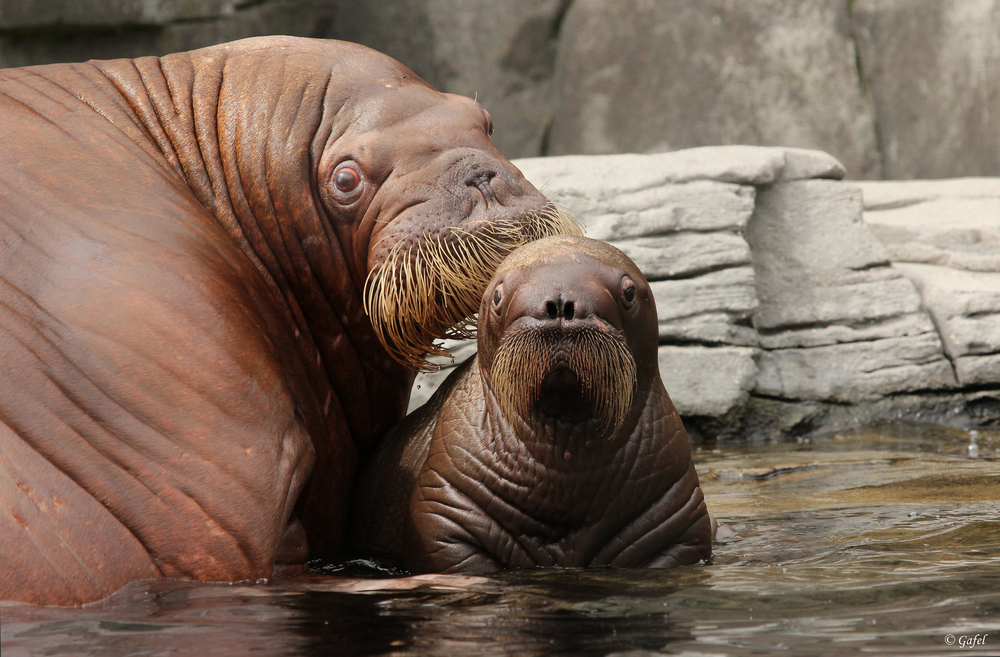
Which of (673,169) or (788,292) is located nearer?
(673,169)

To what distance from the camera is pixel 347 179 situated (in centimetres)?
407

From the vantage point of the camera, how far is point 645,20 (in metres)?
12.9

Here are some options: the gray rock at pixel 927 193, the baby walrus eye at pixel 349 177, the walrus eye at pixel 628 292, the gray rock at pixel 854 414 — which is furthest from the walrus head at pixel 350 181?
the gray rock at pixel 927 193

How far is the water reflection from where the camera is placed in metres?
2.57

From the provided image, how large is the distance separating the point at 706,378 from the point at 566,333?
13.9 feet

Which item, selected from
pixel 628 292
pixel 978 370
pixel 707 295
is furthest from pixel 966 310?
pixel 628 292

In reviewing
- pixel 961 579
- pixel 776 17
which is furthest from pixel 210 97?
pixel 776 17

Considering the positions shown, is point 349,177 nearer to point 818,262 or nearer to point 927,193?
point 818,262

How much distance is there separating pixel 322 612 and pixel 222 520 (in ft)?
1.52

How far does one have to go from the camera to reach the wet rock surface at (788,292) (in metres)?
7.68

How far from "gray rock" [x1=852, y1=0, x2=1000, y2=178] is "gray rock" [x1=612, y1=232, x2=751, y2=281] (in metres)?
5.72

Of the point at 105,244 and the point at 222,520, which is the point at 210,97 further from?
the point at 222,520

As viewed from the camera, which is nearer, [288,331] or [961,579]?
[961,579]

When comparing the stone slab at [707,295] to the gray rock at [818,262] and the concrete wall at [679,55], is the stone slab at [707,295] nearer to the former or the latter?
the gray rock at [818,262]
